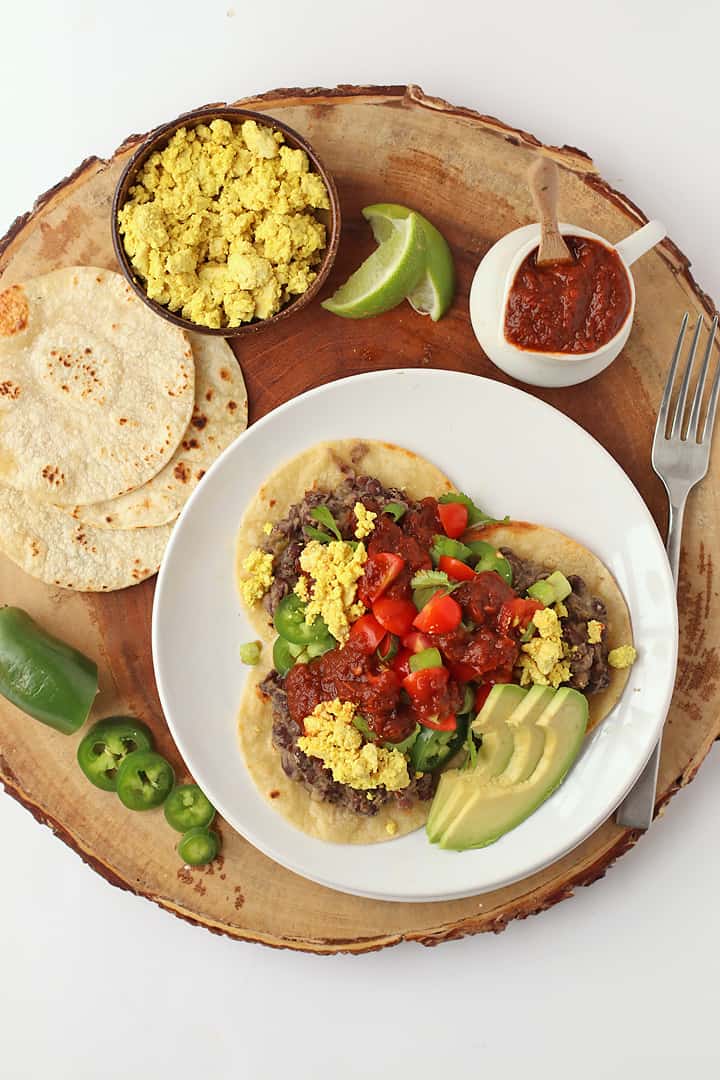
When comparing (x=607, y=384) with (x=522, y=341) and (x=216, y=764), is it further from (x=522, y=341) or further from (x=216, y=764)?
(x=216, y=764)

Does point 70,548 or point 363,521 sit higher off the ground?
point 363,521

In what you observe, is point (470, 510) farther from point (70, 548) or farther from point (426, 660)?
point (70, 548)

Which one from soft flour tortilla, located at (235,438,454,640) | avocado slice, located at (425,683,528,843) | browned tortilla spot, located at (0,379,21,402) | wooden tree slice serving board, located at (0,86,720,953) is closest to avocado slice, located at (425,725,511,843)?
avocado slice, located at (425,683,528,843)

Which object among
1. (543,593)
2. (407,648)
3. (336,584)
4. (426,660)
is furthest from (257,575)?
(543,593)

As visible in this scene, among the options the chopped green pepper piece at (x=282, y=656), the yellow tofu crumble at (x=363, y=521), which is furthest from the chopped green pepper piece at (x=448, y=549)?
the chopped green pepper piece at (x=282, y=656)

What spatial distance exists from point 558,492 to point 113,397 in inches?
79.0

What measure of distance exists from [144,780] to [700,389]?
9.94 feet

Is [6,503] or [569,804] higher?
[6,503]

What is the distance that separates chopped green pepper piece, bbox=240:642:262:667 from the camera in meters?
4.01

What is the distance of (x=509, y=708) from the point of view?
11.9 ft

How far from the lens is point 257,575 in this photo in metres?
3.92

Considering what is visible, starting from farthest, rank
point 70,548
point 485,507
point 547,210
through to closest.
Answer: point 70,548 → point 485,507 → point 547,210

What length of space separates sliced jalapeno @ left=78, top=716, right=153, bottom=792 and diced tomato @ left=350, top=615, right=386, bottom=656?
1.25 meters

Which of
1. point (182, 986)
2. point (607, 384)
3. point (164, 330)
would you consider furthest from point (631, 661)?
point (182, 986)
